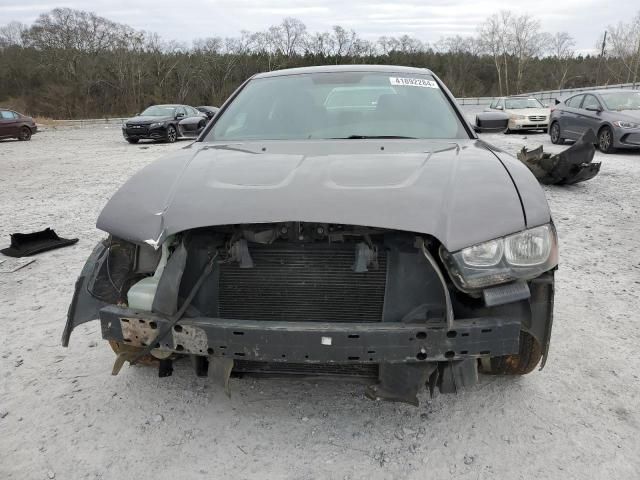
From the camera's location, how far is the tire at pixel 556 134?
41.4 ft

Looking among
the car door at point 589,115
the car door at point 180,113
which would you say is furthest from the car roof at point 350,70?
the car door at point 180,113

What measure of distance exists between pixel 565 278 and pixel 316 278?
266 cm

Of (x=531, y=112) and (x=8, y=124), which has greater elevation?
(x=8, y=124)

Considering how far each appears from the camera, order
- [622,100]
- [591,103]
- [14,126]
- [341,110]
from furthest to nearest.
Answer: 1. [14,126]
2. [591,103]
3. [622,100]
4. [341,110]

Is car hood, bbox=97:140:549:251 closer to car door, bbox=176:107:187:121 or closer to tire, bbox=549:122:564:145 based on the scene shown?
tire, bbox=549:122:564:145

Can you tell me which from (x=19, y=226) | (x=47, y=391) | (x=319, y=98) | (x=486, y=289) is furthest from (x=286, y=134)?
(x=19, y=226)

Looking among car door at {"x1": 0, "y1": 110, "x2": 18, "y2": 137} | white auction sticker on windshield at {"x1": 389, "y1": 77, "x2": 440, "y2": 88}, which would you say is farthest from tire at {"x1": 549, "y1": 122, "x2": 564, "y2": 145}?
car door at {"x1": 0, "y1": 110, "x2": 18, "y2": 137}

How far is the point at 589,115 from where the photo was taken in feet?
37.4

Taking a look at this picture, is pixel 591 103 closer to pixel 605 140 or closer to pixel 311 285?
pixel 605 140

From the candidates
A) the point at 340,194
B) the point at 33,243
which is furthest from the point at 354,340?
the point at 33,243

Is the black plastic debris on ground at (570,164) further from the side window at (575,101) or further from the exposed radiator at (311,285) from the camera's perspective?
the exposed radiator at (311,285)

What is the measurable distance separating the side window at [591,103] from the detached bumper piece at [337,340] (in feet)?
38.0

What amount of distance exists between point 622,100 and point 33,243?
12.2 m

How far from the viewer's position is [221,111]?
132 inches
